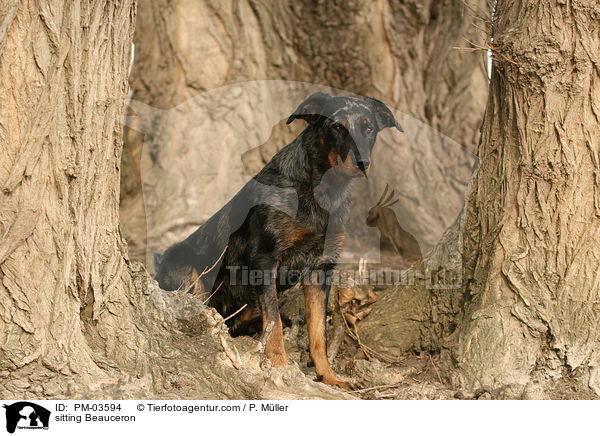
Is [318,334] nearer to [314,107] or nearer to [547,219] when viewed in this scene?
[314,107]

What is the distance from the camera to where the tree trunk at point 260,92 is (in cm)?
771

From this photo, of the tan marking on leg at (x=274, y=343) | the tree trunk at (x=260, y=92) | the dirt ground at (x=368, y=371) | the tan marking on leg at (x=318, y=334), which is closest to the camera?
the dirt ground at (x=368, y=371)

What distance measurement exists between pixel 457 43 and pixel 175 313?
6465mm

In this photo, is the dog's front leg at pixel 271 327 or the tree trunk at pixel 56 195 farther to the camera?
the dog's front leg at pixel 271 327

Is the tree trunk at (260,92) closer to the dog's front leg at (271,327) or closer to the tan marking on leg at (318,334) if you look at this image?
the tan marking on leg at (318,334)

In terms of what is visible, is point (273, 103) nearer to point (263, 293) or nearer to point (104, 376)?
point (263, 293)

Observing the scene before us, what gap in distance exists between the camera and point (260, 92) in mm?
8086

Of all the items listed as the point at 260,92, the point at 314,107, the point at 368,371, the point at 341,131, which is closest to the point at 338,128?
the point at 341,131

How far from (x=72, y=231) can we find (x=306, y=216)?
5.41 ft

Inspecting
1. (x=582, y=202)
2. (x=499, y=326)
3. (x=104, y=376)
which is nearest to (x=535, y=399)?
(x=499, y=326)

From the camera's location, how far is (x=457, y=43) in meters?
8.47
